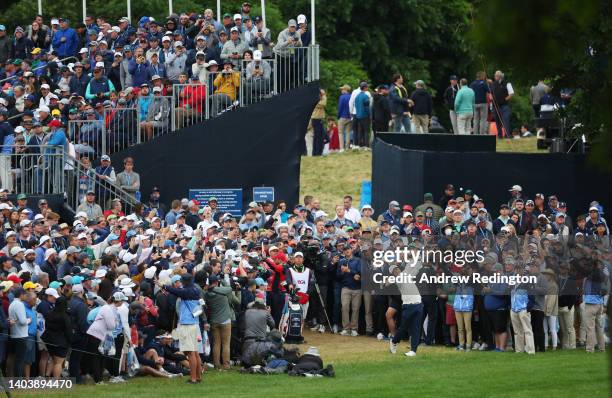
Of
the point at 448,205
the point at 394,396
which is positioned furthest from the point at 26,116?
the point at 394,396

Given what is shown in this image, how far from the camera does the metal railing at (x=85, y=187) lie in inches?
1035

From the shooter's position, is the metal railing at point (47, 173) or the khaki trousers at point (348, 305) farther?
the metal railing at point (47, 173)

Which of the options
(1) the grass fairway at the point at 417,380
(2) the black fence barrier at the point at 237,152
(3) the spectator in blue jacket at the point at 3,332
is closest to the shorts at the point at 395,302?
(1) the grass fairway at the point at 417,380

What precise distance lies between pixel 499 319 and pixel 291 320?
3.71 m

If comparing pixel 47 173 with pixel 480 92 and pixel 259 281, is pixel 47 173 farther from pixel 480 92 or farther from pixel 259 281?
pixel 480 92

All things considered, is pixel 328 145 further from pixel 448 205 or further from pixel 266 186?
pixel 448 205

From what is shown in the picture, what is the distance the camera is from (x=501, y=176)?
96.1 feet

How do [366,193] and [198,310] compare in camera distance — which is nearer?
[198,310]

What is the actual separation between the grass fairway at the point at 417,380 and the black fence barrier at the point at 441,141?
29.1ft

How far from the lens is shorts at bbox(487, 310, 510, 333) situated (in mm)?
23141

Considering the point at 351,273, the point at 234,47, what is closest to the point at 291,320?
the point at 351,273

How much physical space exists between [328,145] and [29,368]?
2123 centimetres

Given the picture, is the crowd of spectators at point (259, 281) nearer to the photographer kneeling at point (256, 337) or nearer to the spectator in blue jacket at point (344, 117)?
the photographer kneeling at point (256, 337)

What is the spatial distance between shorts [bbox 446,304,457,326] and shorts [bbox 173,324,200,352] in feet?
18.5
